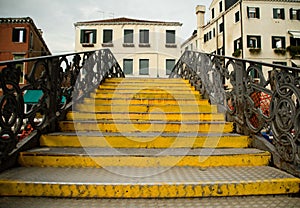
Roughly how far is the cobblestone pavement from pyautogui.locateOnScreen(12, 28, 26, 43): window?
2703 cm

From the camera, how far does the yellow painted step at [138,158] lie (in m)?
2.51

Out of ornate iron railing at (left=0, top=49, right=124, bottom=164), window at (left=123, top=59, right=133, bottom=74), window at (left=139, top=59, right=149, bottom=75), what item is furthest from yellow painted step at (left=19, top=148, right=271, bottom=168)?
window at (left=123, top=59, right=133, bottom=74)

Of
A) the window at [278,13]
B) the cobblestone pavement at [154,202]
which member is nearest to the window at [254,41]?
the window at [278,13]

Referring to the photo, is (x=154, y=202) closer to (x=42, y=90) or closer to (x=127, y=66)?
(x=42, y=90)

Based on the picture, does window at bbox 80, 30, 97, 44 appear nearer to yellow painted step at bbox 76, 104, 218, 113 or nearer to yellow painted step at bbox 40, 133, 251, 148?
yellow painted step at bbox 76, 104, 218, 113

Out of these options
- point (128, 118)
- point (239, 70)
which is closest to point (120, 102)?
point (128, 118)

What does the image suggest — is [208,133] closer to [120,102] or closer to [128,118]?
[128,118]

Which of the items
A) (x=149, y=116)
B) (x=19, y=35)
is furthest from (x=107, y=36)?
(x=149, y=116)

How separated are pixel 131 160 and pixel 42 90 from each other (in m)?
1.53

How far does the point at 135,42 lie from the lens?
2995 cm

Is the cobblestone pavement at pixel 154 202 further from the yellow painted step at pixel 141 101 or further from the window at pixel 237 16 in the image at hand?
the window at pixel 237 16

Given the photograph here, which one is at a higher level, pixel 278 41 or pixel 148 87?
pixel 278 41

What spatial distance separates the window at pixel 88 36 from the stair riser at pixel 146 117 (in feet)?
92.6

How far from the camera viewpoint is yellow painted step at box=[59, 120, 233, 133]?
3.36 meters
